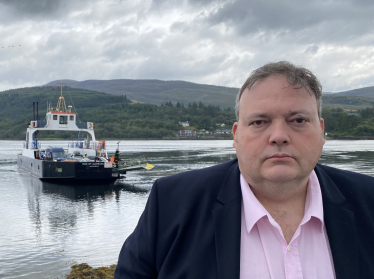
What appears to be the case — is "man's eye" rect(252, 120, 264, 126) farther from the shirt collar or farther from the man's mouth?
the shirt collar

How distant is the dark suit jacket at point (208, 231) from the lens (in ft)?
5.40

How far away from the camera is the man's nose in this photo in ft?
5.29

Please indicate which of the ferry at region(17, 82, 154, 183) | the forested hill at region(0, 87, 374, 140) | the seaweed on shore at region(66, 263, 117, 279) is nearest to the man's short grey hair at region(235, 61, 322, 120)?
the seaweed on shore at region(66, 263, 117, 279)

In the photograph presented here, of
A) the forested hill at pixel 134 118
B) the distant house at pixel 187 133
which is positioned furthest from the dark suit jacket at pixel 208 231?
the distant house at pixel 187 133

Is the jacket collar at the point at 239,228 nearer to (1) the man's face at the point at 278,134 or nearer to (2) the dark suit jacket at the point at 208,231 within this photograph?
(2) the dark suit jacket at the point at 208,231

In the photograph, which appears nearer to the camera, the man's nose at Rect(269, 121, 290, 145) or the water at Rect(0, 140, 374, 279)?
the man's nose at Rect(269, 121, 290, 145)

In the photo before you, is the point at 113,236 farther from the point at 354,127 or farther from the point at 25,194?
the point at 354,127

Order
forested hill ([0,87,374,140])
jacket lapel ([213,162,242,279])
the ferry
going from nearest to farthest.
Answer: jacket lapel ([213,162,242,279]) < the ferry < forested hill ([0,87,374,140])

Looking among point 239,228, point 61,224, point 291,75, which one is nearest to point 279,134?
point 291,75

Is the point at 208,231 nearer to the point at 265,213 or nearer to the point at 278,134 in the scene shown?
the point at 265,213

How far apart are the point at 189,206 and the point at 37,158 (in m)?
27.5

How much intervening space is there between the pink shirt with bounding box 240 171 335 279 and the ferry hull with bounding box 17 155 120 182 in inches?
904

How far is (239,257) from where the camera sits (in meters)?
1.62

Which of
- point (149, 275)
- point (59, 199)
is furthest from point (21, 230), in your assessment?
point (149, 275)
